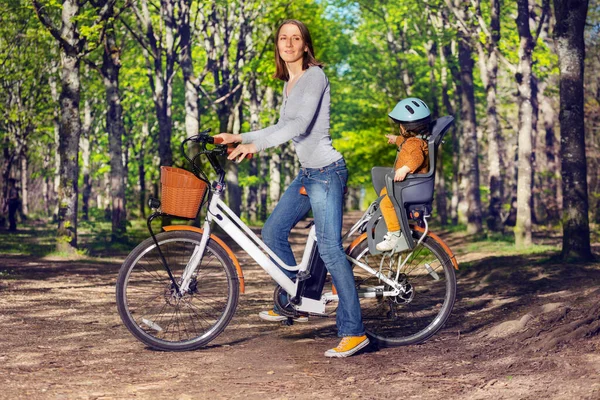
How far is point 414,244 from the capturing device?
6.98m

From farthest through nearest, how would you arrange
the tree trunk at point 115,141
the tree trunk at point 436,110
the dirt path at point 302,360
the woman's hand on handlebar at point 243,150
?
the tree trunk at point 436,110
the tree trunk at point 115,141
the woman's hand on handlebar at point 243,150
the dirt path at point 302,360

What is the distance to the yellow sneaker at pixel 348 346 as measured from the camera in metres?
6.70

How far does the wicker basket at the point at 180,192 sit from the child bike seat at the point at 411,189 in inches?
54.9

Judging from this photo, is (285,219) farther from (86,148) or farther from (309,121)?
(86,148)

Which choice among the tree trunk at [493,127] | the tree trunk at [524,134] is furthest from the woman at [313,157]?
the tree trunk at [493,127]

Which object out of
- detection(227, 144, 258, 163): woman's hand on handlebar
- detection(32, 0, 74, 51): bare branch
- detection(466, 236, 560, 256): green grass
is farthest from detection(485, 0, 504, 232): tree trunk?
detection(227, 144, 258, 163): woman's hand on handlebar

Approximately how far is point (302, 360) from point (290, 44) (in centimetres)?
224

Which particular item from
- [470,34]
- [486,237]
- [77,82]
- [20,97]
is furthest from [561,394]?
[20,97]

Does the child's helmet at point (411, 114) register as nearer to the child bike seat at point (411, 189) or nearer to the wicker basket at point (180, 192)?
the child bike seat at point (411, 189)

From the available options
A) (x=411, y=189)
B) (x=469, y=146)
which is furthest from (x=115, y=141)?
(x=411, y=189)

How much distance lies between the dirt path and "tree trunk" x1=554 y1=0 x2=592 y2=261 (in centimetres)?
413

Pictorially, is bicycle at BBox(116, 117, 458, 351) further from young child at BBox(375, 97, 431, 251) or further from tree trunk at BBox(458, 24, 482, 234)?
tree trunk at BBox(458, 24, 482, 234)

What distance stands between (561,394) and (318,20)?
110ft

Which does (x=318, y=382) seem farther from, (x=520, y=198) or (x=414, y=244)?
(x=520, y=198)
